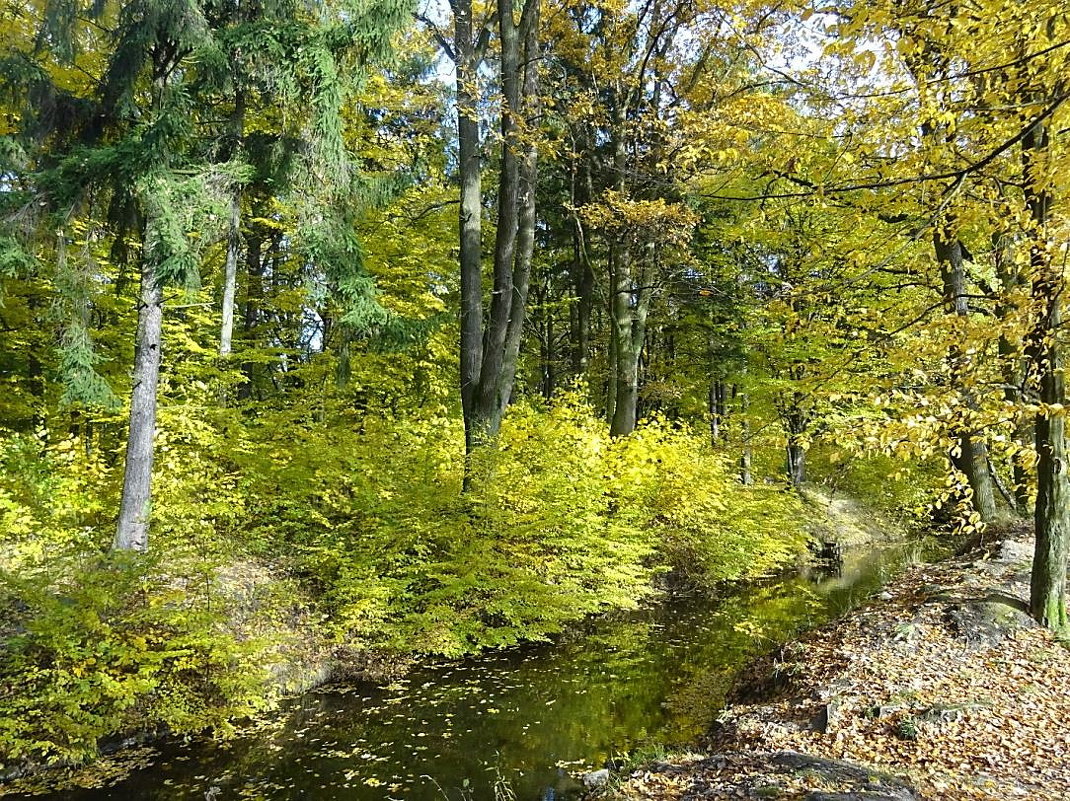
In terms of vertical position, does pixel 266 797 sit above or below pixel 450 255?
below

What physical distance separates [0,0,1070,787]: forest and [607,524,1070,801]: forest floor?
711 mm

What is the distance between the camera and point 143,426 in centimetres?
785

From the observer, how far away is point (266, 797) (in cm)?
533

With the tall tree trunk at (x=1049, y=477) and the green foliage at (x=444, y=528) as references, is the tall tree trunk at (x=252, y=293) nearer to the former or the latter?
the green foliage at (x=444, y=528)

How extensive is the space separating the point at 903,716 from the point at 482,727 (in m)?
3.94

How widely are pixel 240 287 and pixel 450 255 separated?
493cm

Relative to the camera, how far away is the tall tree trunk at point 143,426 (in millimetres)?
7664

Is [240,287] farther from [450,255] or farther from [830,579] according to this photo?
[830,579]

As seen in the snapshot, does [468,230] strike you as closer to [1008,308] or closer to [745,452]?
[1008,308]

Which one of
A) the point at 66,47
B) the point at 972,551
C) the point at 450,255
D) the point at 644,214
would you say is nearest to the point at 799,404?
the point at 972,551

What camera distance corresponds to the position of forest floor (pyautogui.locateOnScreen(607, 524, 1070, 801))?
3592 mm

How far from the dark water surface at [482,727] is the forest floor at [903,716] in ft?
4.05

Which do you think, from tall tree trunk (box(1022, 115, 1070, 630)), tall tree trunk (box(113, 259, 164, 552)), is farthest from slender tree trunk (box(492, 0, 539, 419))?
tall tree trunk (box(1022, 115, 1070, 630))

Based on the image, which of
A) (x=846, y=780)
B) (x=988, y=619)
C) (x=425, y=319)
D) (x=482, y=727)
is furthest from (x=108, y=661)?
(x=988, y=619)
